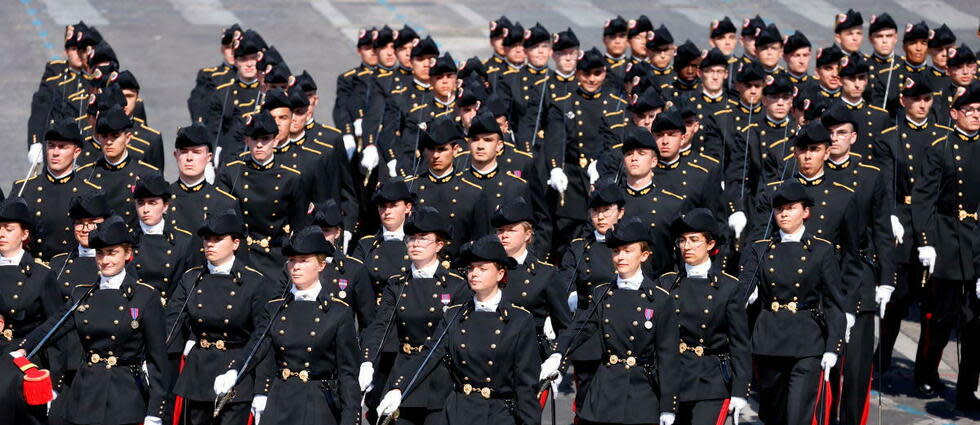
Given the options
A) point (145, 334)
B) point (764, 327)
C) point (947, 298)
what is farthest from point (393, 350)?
point (947, 298)

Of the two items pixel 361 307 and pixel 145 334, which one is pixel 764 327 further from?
pixel 145 334

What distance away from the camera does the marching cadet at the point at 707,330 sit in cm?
1158

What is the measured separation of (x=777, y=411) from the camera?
12.5m

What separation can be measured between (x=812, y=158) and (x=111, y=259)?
5412 mm

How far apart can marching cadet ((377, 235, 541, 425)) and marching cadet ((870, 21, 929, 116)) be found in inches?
350

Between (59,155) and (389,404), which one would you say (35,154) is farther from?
(389,404)

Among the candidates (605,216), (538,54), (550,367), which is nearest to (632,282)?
(550,367)

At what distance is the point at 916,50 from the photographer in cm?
1841

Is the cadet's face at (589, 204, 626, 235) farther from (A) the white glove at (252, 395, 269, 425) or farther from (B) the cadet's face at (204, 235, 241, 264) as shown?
(A) the white glove at (252, 395, 269, 425)

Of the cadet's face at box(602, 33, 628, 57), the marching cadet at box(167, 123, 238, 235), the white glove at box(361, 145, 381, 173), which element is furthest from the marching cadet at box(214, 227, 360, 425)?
the cadet's face at box(602, 33, 628, 57)

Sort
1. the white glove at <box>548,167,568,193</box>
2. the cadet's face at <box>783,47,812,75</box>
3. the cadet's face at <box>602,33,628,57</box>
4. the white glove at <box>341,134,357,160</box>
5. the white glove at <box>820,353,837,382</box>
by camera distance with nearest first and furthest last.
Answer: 1. the white glove at <box>820,353,837,382</box>
2. the white glove at <box>548,167,568,193</box>
3. the white glove at <box>341,134,357,160</box>
4. the cadet's face at <box>783,47,812,75</box>
5. the cadet's face at <box>602,33,628,57</box>

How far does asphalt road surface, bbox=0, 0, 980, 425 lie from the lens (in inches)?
1000

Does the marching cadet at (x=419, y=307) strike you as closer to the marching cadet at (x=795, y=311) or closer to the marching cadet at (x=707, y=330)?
the marching cadet at (x=707, y=330)

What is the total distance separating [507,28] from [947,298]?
659 centimetres
